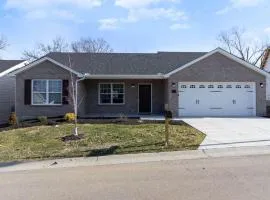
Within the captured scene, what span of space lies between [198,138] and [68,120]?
29.2 feet

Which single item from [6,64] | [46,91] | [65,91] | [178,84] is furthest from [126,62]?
[6,64]

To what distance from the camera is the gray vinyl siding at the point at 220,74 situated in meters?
24.9

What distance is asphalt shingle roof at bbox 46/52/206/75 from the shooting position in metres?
25.9

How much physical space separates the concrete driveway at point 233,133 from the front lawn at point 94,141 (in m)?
0.55

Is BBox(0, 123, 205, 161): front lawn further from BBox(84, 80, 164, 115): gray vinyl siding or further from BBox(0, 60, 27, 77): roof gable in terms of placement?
BBox(0, 60, 27, 77): roof gable

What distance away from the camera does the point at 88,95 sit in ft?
89.5

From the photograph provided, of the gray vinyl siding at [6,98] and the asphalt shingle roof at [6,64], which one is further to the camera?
the asphalt shingle roof at [6,64]

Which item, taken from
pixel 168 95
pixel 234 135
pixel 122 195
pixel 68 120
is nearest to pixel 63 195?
pixel 122 195

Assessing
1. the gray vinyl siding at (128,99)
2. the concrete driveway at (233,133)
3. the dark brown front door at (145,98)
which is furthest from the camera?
the dark brown front door at (145,98)

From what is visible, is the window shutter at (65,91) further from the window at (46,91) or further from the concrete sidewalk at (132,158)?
the concrete sidewalk at (132,158)

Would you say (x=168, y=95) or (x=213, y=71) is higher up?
(x=213, y=71)

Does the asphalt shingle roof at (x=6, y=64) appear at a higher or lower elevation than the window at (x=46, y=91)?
higher

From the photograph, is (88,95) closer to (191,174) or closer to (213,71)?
(213,71)

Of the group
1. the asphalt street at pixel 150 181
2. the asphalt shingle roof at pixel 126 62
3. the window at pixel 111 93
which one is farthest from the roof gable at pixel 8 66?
the asphalt street at pixel 150 181
